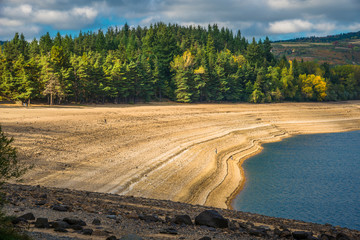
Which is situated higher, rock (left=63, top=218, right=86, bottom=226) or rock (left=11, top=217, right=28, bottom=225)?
rock (left=11, top=217, right=28, bottom=225)

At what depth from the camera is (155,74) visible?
286 ft

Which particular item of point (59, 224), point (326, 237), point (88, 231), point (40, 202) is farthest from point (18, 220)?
point (326, 237)

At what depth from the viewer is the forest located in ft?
210

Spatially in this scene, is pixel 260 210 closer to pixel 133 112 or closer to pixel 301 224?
pixel 301 224

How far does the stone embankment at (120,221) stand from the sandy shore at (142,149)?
22.6 ft

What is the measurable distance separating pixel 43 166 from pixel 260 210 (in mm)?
17467

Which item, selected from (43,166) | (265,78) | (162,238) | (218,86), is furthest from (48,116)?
(265,78)

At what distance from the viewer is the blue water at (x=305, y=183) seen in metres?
26.6

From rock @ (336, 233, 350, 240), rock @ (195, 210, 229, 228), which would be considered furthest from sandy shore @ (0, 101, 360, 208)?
rock @ (336, 233, 350, 240)

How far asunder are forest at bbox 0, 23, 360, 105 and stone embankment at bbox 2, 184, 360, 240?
4710 cm

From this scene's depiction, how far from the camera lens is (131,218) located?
1571cm

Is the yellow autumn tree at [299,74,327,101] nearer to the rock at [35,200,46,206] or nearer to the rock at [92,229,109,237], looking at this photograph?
the rock at [35,200,46,206]

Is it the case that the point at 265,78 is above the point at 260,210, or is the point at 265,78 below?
above

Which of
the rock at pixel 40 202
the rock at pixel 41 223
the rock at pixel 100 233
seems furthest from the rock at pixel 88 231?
the rock at pixel 40 202
